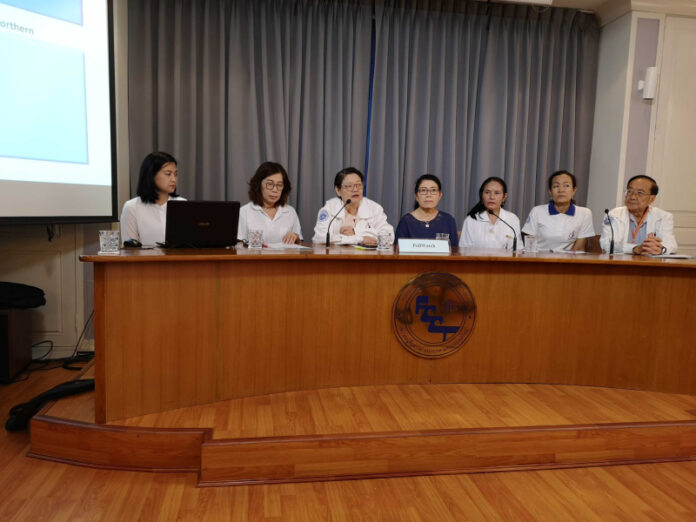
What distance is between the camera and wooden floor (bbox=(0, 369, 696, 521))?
179 centimetres

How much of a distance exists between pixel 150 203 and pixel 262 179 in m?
0.68

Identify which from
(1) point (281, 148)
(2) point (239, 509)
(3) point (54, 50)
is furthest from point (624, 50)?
(2) point (239, 509)

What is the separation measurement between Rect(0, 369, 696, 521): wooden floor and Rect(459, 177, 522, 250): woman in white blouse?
128 centimetres

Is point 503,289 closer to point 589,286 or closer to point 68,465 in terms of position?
point 589,286

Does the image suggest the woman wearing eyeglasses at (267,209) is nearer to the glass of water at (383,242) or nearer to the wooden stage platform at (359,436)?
the glass of water at (383,242)

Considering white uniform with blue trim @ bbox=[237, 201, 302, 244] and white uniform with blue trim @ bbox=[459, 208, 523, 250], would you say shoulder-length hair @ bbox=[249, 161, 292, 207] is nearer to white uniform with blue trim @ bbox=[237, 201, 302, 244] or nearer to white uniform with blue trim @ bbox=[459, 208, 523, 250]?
white uniform with blue trim @ bbox=[237, 201, 302, 244]

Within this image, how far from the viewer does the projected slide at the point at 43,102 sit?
2.55m

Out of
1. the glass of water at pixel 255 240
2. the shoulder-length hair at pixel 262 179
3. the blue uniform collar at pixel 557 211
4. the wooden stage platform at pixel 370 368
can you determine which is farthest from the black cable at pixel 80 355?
the blue uniform collar at pixel 557 211

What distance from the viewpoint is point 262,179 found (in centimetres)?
330

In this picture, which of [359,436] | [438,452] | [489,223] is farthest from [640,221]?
[359,436]

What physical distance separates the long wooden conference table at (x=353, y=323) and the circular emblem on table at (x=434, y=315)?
26 millimetres

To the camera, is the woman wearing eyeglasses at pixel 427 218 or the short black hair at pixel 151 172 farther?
the woman wearing eyeglasses at pixel 427 218

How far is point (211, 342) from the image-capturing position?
2260 millimetres

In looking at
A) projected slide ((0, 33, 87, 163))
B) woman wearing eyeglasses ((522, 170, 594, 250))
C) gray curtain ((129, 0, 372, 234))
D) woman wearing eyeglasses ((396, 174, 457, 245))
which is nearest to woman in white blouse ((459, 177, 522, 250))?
woman wearing eyeglasses ((396, 174, 457, 245))
